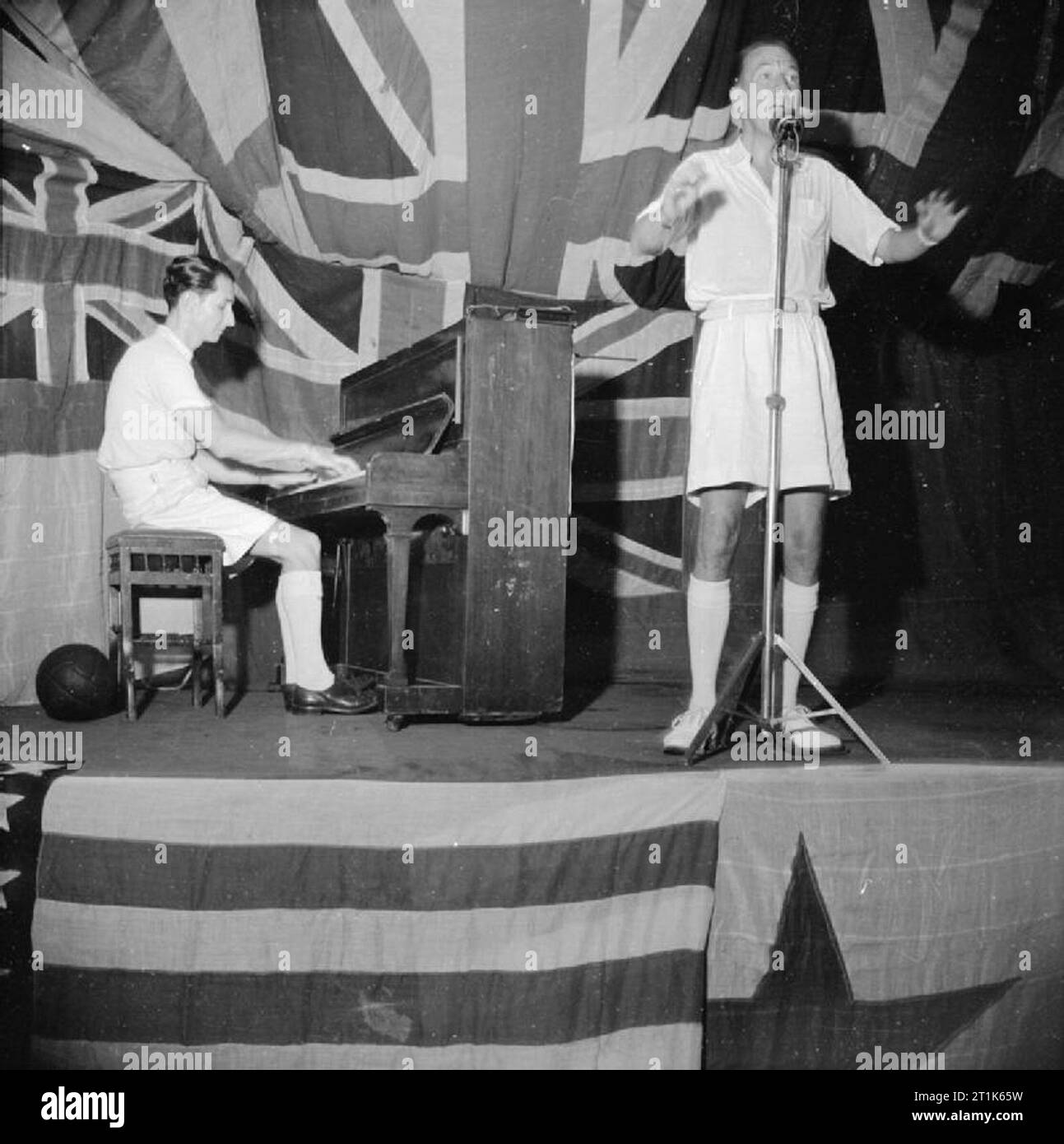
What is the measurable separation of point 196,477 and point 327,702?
0.99m

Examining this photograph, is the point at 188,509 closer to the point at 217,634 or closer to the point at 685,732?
the point at 217,634

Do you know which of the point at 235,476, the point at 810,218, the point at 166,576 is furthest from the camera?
the point at 235,476

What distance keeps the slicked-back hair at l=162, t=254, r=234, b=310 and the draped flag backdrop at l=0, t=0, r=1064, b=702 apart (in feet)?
2.16

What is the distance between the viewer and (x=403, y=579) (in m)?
3.56

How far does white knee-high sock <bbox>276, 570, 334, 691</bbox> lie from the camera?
12.9 feet

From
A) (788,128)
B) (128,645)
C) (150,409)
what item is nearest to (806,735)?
(788,128)

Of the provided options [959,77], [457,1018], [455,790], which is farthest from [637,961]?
[959,77]

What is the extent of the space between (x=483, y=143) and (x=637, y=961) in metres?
3.44

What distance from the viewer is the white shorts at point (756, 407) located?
3.28 metres

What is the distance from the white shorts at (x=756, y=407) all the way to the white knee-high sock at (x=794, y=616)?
0.34 m

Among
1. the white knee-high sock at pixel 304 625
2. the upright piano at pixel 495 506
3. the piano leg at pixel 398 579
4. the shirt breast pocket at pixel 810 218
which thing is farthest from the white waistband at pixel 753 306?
the white knee-high sock at pixel 304 625

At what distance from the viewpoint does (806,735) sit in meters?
3.15

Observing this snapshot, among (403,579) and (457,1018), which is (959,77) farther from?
(457,1018)
